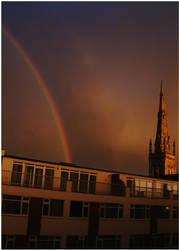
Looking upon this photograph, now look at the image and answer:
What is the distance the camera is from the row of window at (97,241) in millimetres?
22422

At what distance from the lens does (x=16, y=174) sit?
2445 cm

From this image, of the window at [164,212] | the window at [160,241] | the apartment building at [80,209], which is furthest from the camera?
the window at [164,212]

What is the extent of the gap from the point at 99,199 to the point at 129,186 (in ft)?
17.7

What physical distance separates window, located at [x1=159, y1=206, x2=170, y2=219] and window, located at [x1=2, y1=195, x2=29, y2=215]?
1484 cm

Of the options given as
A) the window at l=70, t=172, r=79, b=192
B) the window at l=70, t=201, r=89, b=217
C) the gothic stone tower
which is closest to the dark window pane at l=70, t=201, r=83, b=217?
the window at l=70, t=201, r=89, b=217

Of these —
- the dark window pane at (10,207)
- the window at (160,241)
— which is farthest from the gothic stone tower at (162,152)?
the dark window pane at (10,207)

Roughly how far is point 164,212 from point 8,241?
17.0 metres

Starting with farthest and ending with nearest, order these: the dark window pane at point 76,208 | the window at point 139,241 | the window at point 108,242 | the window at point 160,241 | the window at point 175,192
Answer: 1. the window at point 175,192
2. the window at point 160,241
3. the window at point 139,241
4. the window at point 108,242
5. the dark window pane at point 76,208

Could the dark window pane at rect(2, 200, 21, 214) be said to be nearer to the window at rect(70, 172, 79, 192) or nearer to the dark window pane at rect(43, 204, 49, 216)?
the dark window pane at rect(43, 204, 49, 216)

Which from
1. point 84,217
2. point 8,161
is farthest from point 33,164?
point 84,217

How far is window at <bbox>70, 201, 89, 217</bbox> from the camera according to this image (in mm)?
25594

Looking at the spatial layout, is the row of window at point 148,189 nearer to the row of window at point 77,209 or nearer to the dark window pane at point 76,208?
the row of window at point 77,209

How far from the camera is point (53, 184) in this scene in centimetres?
2575

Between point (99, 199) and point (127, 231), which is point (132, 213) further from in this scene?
point (99, 199)
